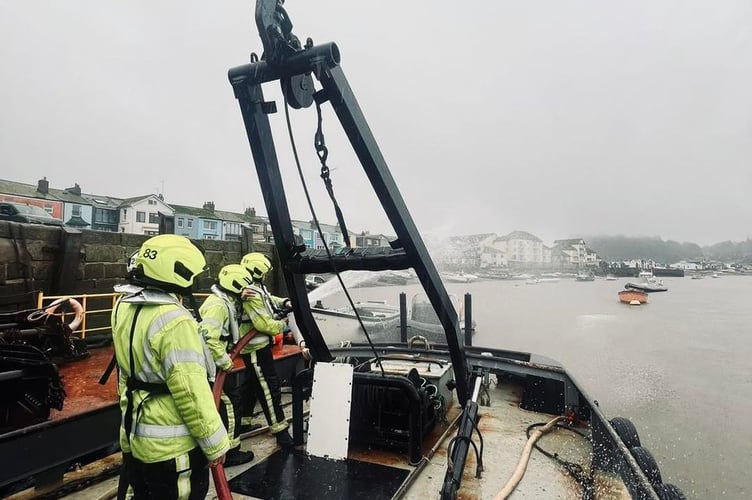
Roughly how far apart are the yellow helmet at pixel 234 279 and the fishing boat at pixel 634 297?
216 feet

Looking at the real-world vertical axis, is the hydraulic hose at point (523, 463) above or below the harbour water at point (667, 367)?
above

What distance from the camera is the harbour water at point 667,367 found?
1409cm

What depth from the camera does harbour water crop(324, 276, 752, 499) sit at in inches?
555

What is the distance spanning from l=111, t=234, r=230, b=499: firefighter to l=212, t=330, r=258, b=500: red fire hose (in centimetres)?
18

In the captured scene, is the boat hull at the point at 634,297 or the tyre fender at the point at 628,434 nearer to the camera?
the tyre fender at the point at 628,434

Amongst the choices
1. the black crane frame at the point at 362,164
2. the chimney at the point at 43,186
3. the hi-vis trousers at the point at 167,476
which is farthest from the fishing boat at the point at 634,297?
the chimney at the point at 43,186

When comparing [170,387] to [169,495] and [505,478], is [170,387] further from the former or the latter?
[505,478]

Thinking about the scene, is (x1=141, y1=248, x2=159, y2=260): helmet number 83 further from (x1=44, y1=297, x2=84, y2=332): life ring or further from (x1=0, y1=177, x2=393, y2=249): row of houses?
(x1=0, y1=177, x2=393, y2=249): row of houses

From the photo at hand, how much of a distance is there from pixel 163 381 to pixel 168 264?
0.54m

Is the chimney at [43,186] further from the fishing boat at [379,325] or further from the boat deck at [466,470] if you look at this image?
the boat deck at [466,470]

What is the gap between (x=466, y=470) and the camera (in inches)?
124

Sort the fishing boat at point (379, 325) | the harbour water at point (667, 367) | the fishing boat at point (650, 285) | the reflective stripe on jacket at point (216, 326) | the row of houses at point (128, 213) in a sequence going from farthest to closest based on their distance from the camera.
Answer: the fishing boat at point (650, 285) < the row of houses at point (128, 213) < the harbour water at point (667, 367) < the fishing boat at point (379, 325) < the reflective stripe on jacket at point (216, 326)

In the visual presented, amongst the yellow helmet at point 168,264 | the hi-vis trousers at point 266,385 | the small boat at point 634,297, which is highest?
the yellow helmet at point 168,264

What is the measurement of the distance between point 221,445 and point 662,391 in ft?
92.3
